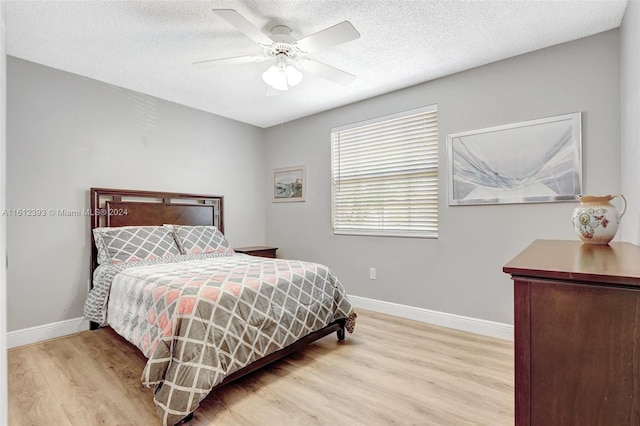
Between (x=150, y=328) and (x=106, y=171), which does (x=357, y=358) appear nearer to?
(x=150, y=328)

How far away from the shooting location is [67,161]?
294cm

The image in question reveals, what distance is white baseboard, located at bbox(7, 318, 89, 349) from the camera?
264 cm

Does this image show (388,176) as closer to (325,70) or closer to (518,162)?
(518,162)

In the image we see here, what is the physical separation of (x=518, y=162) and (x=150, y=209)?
3574 millimetres

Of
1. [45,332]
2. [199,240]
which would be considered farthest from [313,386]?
[45,332]

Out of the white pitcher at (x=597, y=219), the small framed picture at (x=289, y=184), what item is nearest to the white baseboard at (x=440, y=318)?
the small framed picture at (x=289, y=184)

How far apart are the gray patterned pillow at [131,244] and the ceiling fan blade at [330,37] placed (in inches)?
86.9

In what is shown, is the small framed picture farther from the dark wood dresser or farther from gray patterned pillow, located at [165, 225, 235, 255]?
the dark wood dresser

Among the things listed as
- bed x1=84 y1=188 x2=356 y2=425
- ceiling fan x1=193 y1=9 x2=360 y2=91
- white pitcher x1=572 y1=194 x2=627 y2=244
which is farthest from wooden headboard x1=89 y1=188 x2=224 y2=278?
white pitcher x1=572 y1=194 x2=627 y2=244

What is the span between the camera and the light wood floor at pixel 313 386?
1713 millimetres

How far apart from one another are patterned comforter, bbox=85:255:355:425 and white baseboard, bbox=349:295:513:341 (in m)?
0.81

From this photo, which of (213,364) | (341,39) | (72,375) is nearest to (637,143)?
(341,39)

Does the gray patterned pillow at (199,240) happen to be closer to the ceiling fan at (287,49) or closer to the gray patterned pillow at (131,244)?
the gray patterned pillow at (131,244)

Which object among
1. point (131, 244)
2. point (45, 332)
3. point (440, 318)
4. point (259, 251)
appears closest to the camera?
point (45, 332)
